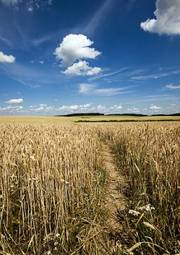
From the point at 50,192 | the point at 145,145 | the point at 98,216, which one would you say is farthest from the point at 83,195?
the point at 145,145

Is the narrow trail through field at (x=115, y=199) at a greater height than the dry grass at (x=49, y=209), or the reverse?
the dry grass at (x=49, y=209)

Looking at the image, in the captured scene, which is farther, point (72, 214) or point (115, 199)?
point (115, 199)

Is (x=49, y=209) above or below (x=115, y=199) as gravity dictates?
above

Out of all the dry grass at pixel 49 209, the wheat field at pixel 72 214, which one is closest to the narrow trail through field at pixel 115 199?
the wheat field at pixel 72 214

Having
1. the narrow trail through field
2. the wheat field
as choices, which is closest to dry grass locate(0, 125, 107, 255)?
the wheat field

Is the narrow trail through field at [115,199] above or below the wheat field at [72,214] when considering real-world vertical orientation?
below

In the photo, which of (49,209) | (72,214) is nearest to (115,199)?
(72,214)

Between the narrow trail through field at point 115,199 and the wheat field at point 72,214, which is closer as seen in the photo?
the wheat field at point 72,214

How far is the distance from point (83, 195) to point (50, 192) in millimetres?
835

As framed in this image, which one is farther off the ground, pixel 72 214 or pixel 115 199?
pixel 72 214

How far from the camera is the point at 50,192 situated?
3666mm

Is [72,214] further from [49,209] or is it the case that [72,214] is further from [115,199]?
[115,199]

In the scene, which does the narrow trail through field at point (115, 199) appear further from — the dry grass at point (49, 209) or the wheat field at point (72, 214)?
the dry grass at point (49, 209)

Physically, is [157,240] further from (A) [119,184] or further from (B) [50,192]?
(A) [119,184]
